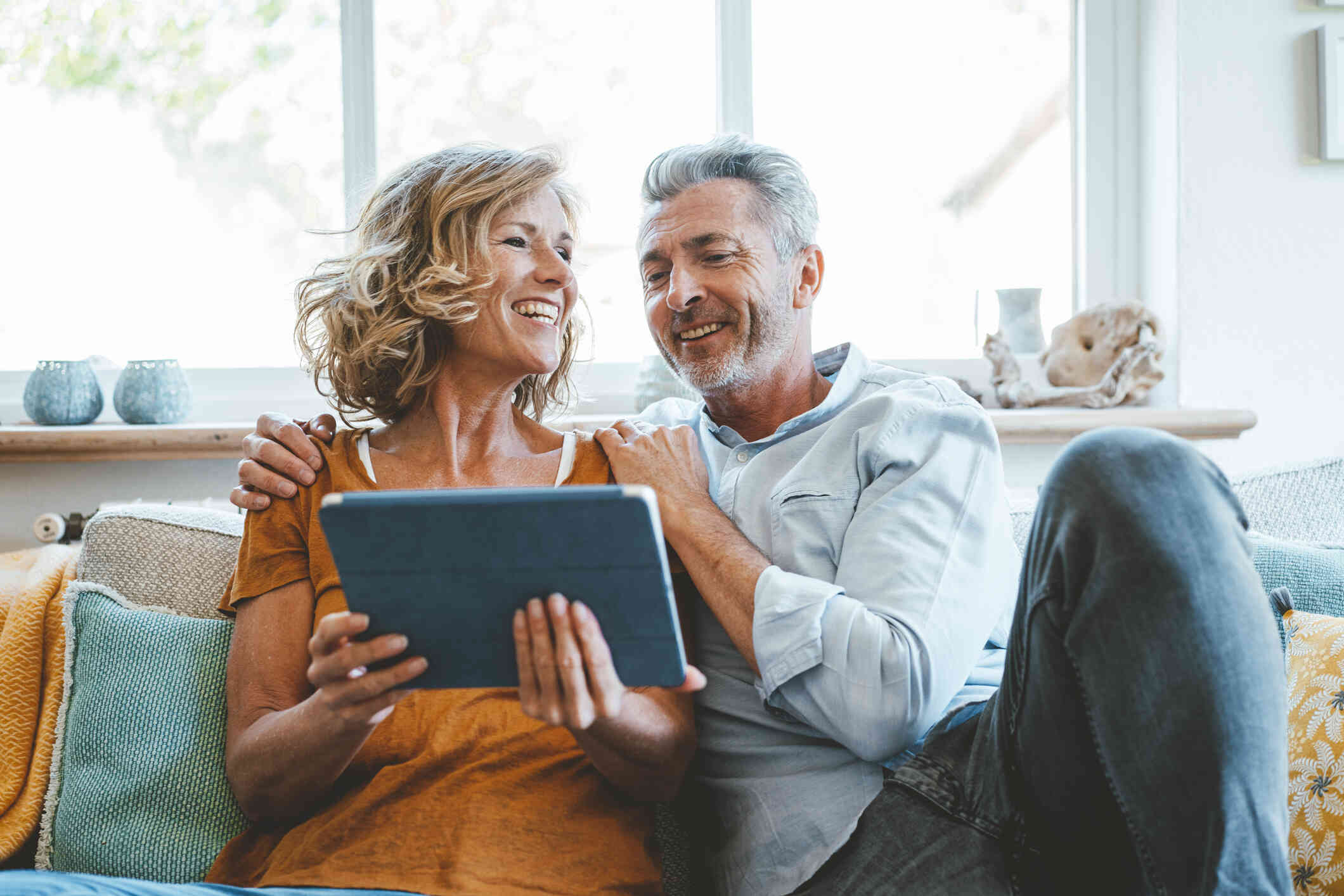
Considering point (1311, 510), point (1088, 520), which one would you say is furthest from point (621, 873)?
point (1311, 510)

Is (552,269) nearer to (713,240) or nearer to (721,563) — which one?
(713,240)

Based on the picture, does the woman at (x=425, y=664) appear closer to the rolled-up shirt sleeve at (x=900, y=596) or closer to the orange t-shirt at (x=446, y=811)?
the orange t-shirt at (x=446, y=811)

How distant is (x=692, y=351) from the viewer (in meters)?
1.52

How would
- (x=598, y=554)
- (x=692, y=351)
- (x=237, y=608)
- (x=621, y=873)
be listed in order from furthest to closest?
(x=692, y=351) < (x=237, y=608) < (x=621, y=873) < (x=598, y=554)

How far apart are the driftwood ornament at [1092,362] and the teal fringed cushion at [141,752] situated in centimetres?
168

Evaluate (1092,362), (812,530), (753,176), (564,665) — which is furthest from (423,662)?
(1092,362)

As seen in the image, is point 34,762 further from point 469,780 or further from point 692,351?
point 692,351

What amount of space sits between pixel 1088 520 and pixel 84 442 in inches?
79.9

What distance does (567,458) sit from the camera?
1403 millimetres

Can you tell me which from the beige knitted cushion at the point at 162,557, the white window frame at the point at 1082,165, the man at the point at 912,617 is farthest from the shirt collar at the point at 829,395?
the white window frame at the point at 1082,165

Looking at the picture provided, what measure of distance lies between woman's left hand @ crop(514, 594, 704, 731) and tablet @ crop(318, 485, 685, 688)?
0.01m

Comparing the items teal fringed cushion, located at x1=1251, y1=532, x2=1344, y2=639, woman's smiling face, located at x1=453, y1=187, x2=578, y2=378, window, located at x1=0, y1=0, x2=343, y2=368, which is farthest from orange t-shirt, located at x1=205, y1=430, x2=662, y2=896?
window, located at x1=0, y1=0, x2=343, y2=368

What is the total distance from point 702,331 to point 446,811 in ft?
2.45

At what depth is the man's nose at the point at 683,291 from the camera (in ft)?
4.95
